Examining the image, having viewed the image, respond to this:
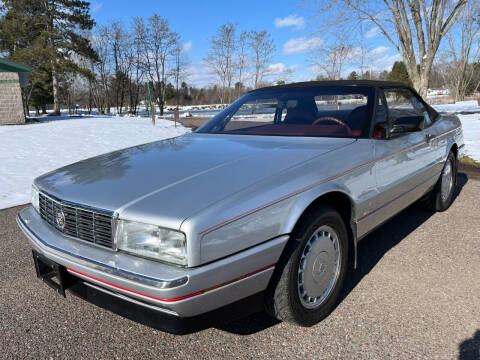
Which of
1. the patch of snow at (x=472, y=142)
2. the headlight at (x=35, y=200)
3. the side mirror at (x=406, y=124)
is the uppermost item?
the side mirror at (x=406, y=124)

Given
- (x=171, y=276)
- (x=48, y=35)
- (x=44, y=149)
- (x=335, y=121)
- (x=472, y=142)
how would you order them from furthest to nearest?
1. (x=48, y=35)
2. (x=44, y=149)
3. (x=472, y=142)
4. (x=335, y=121)
5. (x=171, y=276)

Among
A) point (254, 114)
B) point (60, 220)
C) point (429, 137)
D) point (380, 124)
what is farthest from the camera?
point (254, 114)

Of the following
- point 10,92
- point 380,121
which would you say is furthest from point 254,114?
point 10,92

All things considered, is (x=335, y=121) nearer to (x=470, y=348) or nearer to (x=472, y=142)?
(x=470, y=348)

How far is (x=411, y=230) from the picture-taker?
3.55 m

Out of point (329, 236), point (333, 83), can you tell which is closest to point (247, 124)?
point (333, 83)

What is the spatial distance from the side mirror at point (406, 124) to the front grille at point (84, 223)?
2.08 meters

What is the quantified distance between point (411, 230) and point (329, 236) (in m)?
1.85

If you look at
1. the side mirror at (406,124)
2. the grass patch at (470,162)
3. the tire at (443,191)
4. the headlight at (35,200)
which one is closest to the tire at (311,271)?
the side mirror at (406,124)

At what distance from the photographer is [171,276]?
1464 millimetres

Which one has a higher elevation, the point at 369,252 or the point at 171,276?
the point at 171,276

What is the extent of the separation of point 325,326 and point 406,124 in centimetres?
160

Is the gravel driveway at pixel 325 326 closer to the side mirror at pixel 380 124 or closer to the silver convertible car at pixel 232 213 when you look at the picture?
the silver convertible car at pixel 232 213

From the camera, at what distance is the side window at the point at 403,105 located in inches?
123
